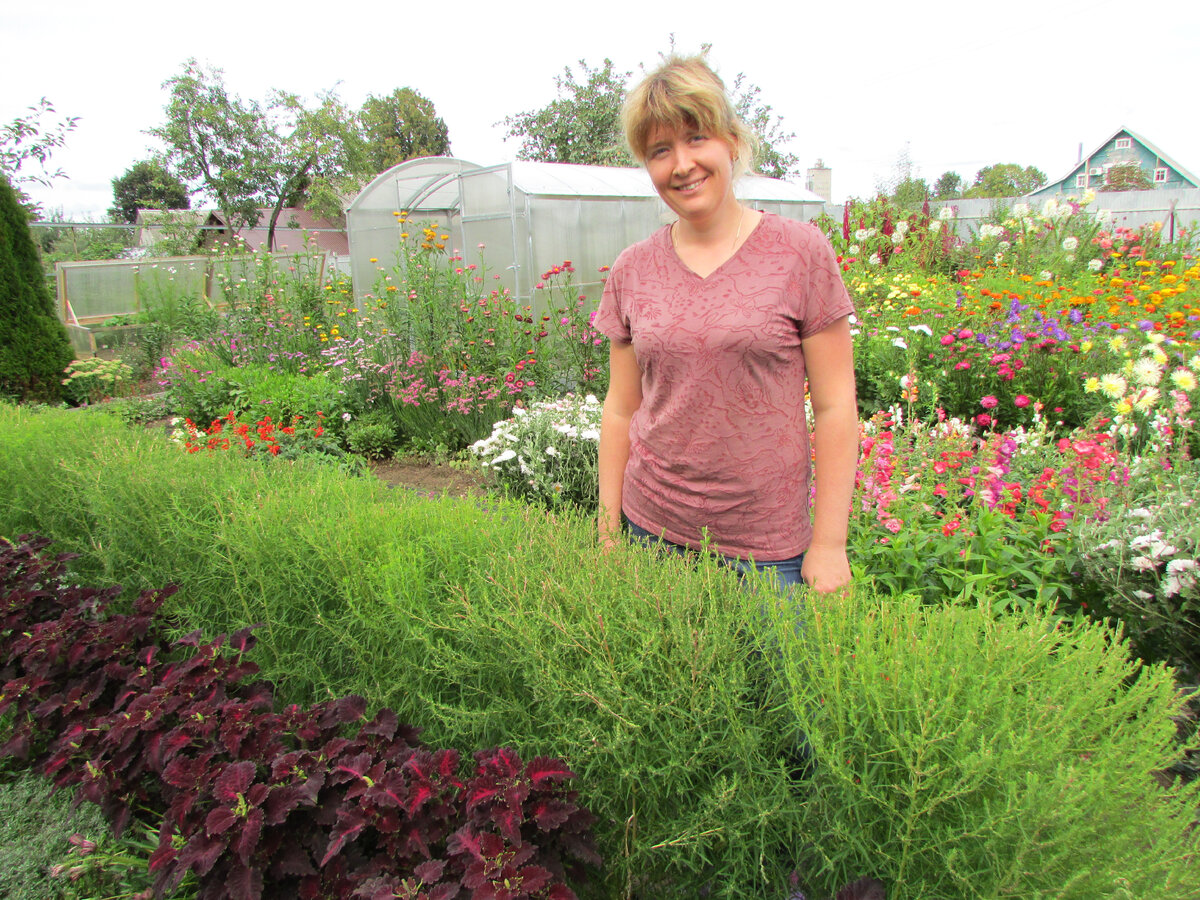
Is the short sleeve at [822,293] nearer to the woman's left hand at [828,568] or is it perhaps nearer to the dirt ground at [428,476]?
the woman's left hand at [828,568]

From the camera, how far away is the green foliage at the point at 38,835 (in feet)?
5.75

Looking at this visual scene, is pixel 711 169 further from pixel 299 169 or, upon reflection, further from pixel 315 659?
pixel 299 169

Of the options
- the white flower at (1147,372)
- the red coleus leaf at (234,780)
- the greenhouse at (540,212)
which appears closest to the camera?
the red coleus leaf at (234,780)

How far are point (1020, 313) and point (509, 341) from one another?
12.4ft

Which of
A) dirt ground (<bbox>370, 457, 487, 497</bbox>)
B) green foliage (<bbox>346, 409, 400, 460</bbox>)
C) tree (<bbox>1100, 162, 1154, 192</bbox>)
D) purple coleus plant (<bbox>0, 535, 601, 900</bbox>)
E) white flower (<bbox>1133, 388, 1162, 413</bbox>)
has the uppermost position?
tree (<bbox>1100, 162, 1154, 192</bbox>)

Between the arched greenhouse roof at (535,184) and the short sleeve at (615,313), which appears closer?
the short sleeve at (615,313)

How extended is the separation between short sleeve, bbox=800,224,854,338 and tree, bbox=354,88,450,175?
43297 millimetres

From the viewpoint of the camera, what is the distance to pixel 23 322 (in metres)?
8.94

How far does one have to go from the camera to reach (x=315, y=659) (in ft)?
6.28

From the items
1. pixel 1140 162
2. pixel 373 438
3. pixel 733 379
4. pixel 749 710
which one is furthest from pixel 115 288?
pixel 1140 162

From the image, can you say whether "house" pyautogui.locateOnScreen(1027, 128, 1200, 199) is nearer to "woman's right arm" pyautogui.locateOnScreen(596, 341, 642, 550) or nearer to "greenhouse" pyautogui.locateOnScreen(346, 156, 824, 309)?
"greenhouse" pyautogui.locateOnScreen(346, 156, 824, 309)

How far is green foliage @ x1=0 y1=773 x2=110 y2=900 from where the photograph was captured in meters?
1.75

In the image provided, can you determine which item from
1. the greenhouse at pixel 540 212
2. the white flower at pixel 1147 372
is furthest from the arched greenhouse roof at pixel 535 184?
the white flower at pixel 1147 372

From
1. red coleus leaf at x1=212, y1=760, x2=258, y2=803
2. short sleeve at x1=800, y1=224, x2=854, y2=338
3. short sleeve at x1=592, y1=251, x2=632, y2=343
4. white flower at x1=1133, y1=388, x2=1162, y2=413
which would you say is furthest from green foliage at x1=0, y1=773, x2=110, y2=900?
white flower at x1=1133, y1=388, x2=1162, y2=413
